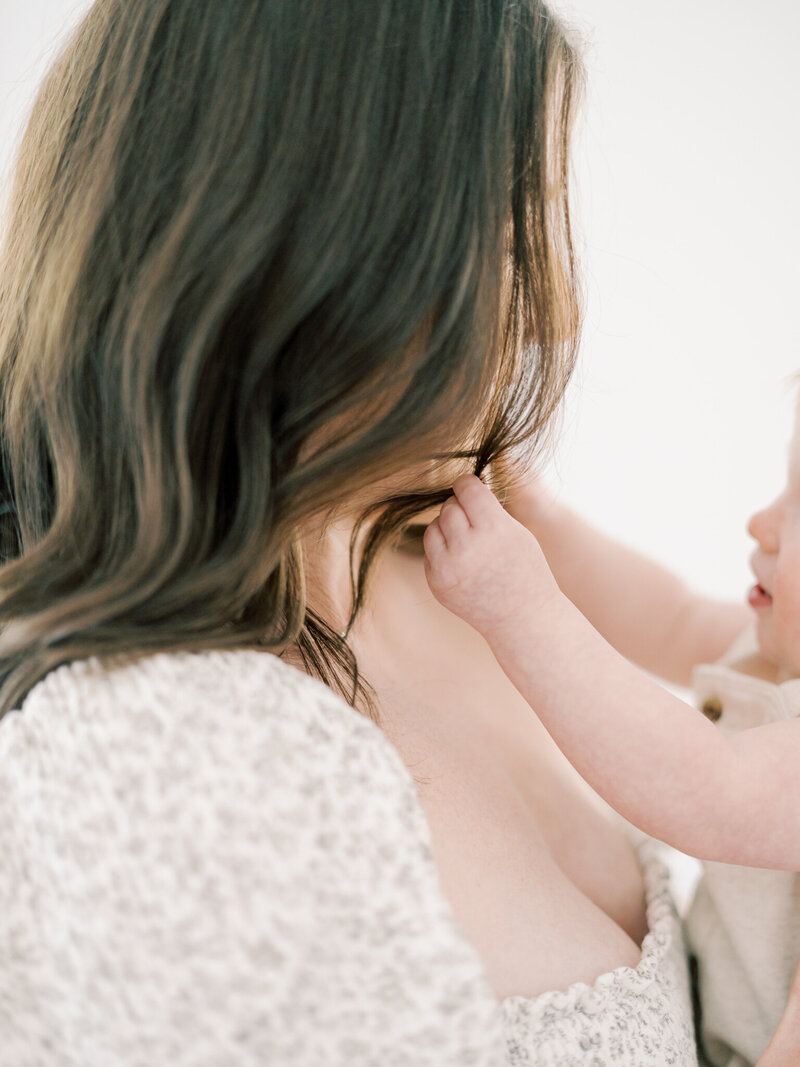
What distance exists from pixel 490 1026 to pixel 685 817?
29 cm

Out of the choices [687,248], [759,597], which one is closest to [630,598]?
[759,597]

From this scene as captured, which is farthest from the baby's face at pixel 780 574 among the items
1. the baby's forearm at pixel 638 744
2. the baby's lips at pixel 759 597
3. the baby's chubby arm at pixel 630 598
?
the baby's forearm at pixel 638 744

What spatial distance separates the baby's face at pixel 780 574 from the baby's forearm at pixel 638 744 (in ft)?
0.81

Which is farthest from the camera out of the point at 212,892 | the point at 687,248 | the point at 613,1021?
the point at 687,248

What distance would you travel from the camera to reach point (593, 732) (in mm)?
659

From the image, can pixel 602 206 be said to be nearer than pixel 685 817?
No

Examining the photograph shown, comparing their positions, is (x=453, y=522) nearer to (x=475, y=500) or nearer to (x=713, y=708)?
(x=475, y=500)

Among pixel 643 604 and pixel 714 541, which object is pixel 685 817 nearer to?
pixel 643 604

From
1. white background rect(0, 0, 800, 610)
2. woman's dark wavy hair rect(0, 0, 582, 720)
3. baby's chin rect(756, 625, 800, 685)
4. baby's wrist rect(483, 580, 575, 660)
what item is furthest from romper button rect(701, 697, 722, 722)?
woman's dark wavy hair rect(0, 0, 582, 720)

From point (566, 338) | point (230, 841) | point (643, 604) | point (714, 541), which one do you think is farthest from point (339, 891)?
point (714, 541)

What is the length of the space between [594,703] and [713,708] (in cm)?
37

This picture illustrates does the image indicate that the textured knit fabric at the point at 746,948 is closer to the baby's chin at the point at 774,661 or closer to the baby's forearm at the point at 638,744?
the baby's chin at the point at 774,661

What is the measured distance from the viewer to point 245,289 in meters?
0.50

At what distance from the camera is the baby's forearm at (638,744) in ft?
2.16
